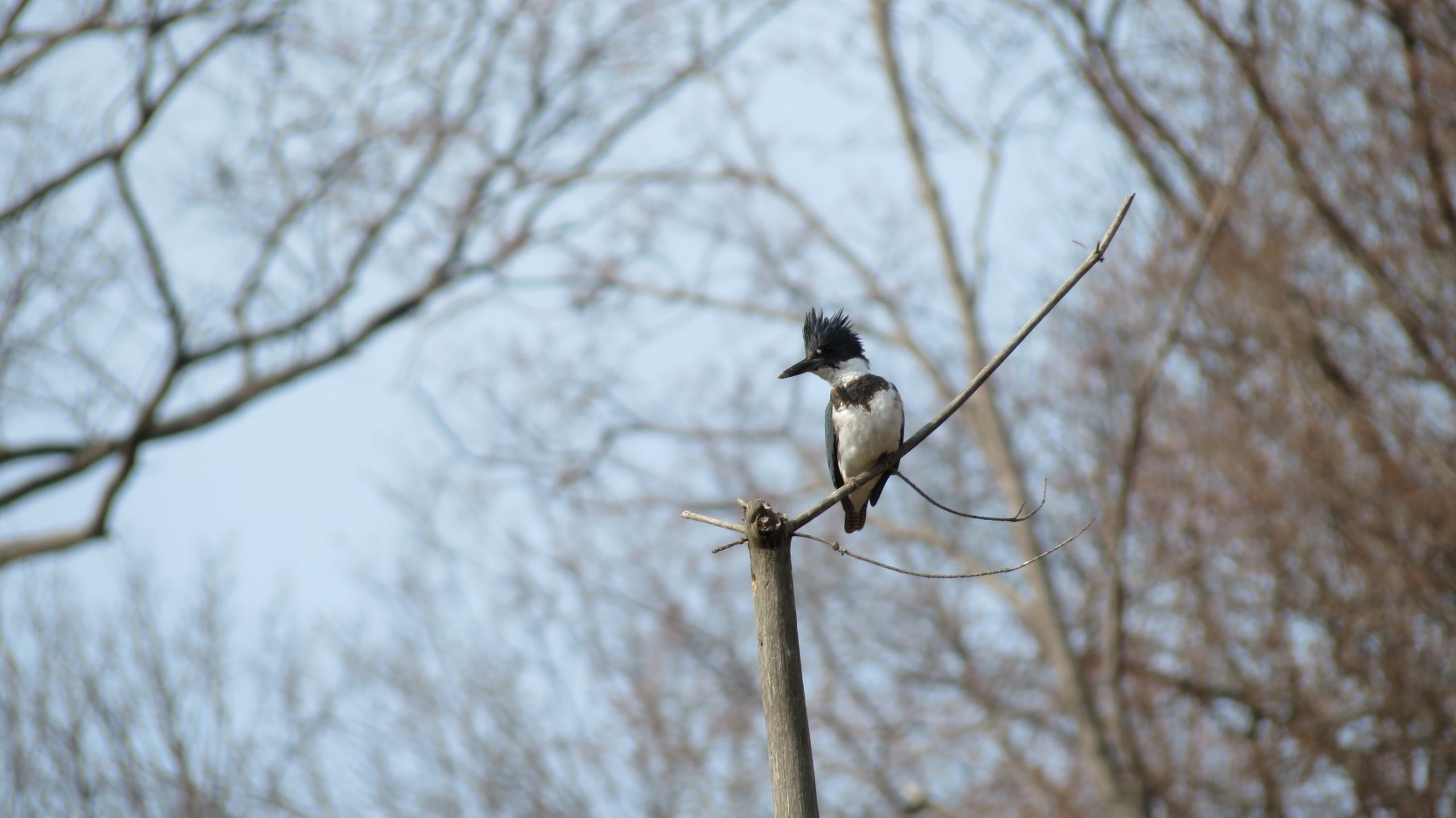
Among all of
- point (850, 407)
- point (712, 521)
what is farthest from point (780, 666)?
point (850, 407)

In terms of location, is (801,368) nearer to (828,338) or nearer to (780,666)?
(828,338)

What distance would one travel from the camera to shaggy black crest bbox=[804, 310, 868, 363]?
4.31 meters

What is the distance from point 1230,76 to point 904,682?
6.03 metres

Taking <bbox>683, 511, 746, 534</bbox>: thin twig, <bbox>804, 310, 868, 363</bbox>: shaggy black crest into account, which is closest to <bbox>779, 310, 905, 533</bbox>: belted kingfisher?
<bbox>804, 310, 868, 363</bbox>: shaggy black crest

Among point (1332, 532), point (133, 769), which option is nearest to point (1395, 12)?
point (1332, 532)

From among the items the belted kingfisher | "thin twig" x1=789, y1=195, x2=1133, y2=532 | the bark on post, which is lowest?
the bark on post

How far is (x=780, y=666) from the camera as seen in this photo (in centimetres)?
259

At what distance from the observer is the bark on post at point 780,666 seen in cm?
253

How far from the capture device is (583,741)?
11109mm

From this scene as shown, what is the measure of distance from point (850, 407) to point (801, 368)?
9.0 inches

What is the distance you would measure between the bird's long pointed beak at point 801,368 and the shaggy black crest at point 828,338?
0.12ft

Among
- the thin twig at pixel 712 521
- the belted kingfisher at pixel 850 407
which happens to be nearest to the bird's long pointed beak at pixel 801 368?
the belted kingfisher at pixel 850 407

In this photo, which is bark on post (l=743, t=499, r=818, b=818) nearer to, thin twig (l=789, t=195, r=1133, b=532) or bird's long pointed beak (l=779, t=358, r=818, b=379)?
thin twig (l=789, t=195, r=1133, b=532)

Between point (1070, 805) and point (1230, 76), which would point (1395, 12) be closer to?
point (1230, 76)
